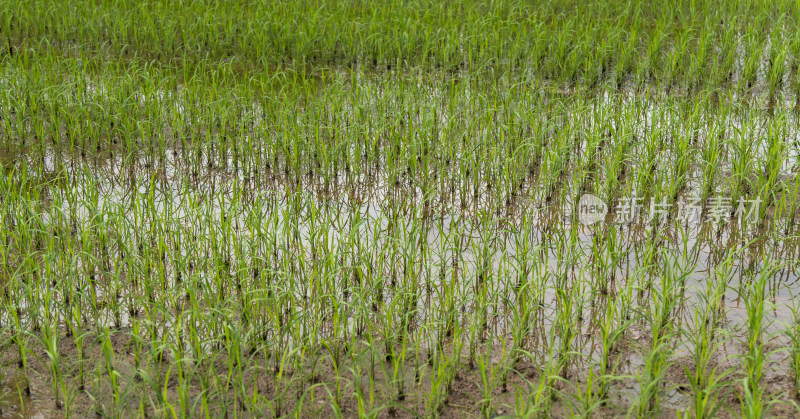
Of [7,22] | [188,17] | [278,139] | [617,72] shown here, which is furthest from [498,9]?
[7,22]

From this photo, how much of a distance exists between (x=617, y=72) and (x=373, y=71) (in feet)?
5.78

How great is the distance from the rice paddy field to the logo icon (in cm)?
→ 1

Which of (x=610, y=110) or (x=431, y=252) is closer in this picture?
(x=431, y=252)

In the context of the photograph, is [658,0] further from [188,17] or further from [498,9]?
[188,17]

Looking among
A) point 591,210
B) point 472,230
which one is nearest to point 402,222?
point 472,230

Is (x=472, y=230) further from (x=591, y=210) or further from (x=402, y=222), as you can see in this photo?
(x=591, y=210)

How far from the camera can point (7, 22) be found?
6.98 metres

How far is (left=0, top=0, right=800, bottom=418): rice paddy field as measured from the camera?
9.09 ft

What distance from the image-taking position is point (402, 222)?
3.69m

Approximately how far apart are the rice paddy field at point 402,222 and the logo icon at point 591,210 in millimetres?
15

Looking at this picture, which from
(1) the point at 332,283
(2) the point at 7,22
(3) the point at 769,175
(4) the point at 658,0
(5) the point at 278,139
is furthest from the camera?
(4) the point at 658,0

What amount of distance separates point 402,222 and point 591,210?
0.97 m

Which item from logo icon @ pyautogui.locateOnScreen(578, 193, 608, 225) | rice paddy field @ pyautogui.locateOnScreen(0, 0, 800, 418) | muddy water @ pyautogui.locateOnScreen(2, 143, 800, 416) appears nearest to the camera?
rice paddy field @ pyautogui.locateOnScreen(0, 0, 800, 418)

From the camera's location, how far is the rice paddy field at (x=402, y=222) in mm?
2770
